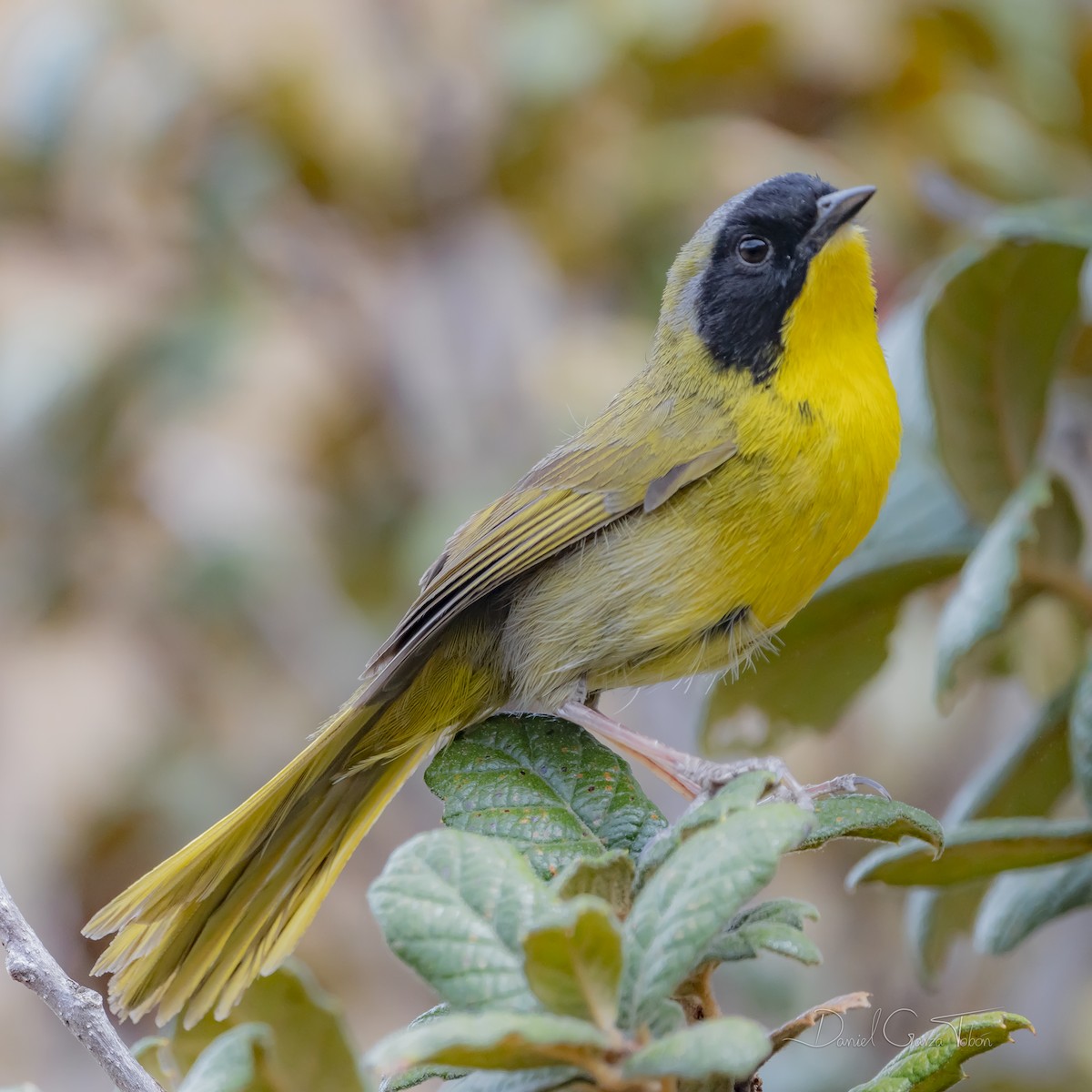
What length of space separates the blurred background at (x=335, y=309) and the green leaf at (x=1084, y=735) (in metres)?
1.84

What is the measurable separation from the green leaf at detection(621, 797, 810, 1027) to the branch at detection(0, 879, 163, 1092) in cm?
45

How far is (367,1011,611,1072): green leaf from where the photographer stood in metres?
1.00

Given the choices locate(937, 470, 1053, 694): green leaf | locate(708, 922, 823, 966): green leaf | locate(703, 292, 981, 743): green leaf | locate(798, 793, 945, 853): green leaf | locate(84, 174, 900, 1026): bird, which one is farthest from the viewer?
locate(703, 292, 981, 743): green leaf

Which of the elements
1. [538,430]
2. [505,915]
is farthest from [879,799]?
[538,430]

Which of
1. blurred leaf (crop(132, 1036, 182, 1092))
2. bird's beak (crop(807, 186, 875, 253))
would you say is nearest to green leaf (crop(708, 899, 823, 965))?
blurred leaf (crop(132, 1036, 182, 1092))

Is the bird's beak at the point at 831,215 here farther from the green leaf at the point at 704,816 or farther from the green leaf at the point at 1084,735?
the green leaf at the point at 704,816

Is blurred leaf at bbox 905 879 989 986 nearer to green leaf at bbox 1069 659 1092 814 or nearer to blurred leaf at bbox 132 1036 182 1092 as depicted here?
green leaf at bbox 1069 659 1092 814

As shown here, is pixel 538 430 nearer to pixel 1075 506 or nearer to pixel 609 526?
pixel 609 526

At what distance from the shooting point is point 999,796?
7.36 feet

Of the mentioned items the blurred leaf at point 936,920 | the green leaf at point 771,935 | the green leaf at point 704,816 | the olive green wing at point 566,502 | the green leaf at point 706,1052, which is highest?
the olive green wing at point 566,502

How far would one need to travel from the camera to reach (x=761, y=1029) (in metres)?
1.02

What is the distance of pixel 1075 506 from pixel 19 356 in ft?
10.1

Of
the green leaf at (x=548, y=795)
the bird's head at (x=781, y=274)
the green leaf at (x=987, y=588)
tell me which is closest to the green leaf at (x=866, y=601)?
the bird's head at (x=781, y=274)

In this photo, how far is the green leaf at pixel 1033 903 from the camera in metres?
2.00
